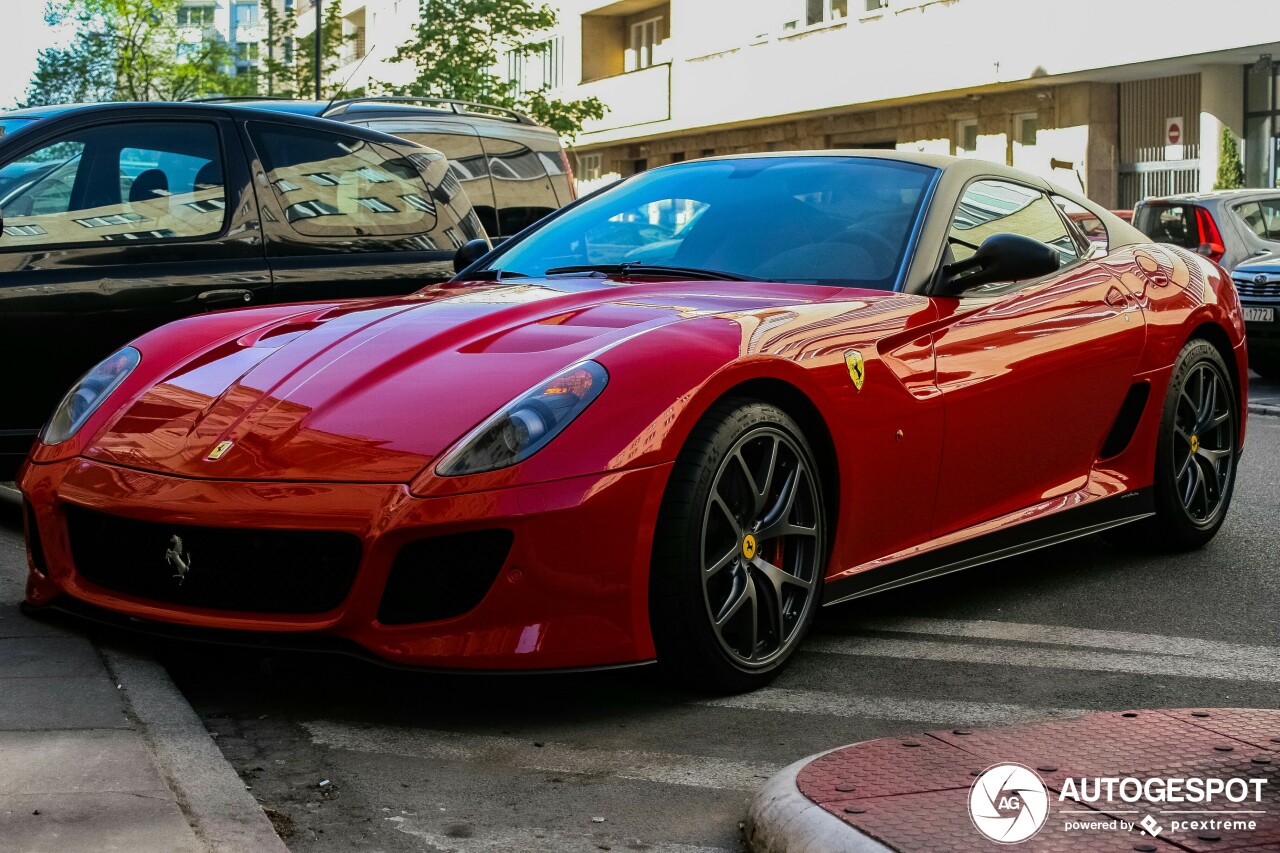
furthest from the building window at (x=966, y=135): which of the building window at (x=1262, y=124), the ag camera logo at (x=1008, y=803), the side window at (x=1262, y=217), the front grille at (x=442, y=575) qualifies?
the ag camera logo at (x=1008, y=803)

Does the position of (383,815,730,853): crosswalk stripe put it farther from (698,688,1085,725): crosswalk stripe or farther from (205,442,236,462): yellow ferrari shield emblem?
(205,442,236,462): yellow ferrari shield emblem

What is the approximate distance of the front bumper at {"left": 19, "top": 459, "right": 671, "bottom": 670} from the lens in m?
3.74

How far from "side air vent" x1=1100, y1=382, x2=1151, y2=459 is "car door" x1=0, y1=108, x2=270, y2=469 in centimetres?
309

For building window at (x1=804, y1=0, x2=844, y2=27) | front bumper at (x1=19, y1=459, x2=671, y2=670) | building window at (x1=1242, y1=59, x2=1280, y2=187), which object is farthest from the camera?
building window at (x1=804, y1=0, x2=844, y2=27)

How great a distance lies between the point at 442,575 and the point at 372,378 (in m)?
0.60

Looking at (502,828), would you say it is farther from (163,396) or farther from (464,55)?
(464,55)

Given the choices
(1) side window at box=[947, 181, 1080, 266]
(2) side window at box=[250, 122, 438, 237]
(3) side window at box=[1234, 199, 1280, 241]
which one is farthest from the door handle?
(3) side window at box=[1234, 199, 1280, 241]

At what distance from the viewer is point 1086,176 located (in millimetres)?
28422

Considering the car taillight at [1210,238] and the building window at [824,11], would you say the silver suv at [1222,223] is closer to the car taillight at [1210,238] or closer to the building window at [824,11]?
the car taillight at [1210,238]

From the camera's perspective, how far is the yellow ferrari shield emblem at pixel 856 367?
448 centimetres

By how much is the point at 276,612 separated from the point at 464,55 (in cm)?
2661

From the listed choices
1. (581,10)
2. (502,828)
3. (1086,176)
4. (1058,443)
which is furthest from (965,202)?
(581,10)

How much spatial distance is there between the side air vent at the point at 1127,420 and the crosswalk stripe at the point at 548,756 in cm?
241

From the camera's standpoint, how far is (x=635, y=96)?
40625mm
